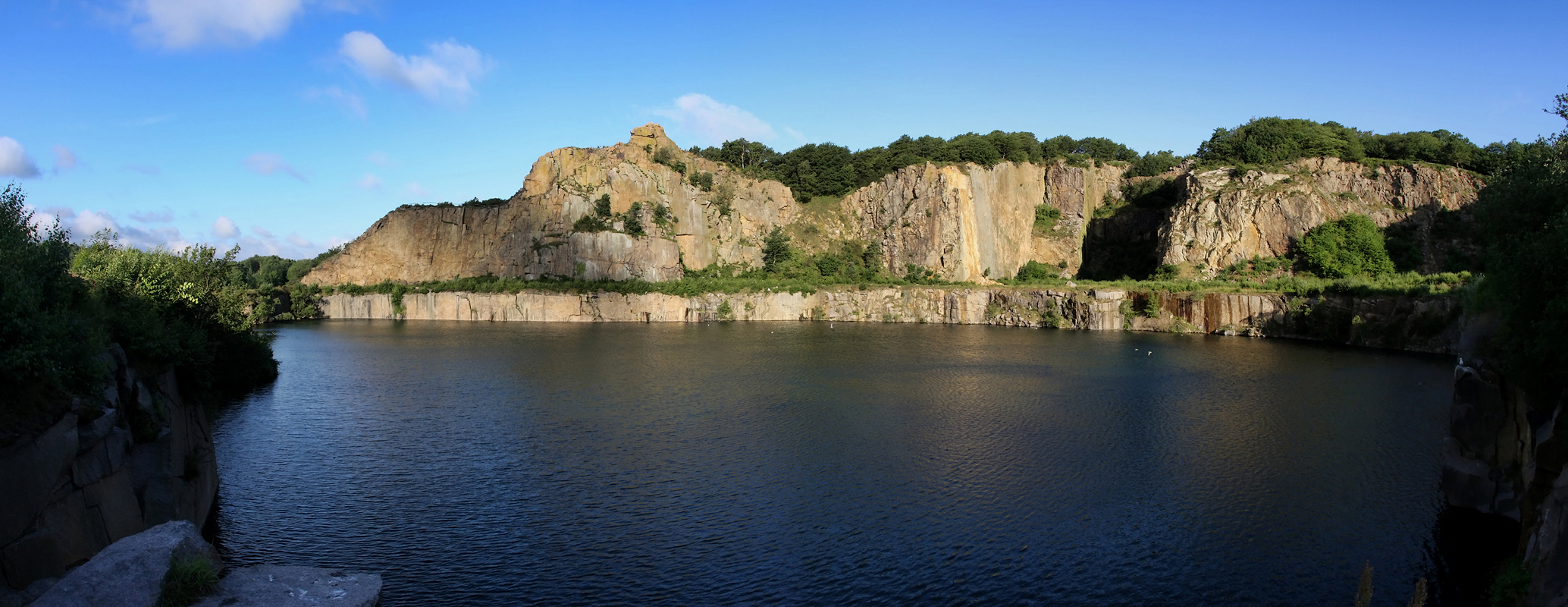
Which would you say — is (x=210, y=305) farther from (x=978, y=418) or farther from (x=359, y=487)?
(x=978, y=418)

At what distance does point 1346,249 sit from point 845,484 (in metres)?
65.8

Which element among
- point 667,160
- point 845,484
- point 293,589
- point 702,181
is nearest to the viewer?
point 293,589

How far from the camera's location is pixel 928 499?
60.7 ft

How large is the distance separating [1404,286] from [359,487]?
195ft

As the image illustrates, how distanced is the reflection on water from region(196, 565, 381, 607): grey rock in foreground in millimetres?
2442

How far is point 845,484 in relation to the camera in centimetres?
1975

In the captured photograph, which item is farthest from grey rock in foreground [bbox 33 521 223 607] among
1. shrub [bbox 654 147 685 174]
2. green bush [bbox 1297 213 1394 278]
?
shrub [bbox 654 147 685 174]

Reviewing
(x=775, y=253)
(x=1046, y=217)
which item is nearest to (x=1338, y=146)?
(x=1046, y=217)

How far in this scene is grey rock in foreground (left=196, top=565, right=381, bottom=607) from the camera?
9781 millimetres

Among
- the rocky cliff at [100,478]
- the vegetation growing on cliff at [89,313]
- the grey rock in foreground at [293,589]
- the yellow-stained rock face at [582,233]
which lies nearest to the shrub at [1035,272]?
the yellow-stained rock face at [582,233]

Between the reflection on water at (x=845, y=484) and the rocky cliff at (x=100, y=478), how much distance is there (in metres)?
2.23

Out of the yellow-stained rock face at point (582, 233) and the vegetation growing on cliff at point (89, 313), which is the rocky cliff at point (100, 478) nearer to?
the vegetation growing on cliff at point (89, 313)

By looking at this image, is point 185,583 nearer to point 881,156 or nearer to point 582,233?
point 582,233

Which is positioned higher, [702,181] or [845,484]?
[702,181]
